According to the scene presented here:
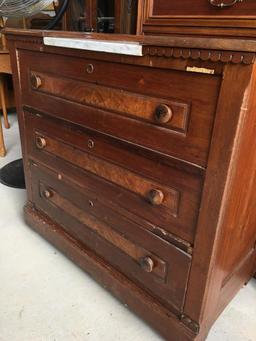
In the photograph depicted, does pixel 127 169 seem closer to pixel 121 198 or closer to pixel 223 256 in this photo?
pixel 121 198

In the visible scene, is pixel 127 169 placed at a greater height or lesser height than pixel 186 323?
greater

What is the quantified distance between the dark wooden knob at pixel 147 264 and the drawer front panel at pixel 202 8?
0.67m

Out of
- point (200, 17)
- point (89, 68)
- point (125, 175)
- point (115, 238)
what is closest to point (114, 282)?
point (115, 238)

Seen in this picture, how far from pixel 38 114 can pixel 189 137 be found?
2.06ft

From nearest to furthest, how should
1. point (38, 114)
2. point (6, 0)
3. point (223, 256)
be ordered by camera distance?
A: point (223, 256) < point (38, 114) < point (6, 0)

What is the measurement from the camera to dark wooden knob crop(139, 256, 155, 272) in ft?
2.76

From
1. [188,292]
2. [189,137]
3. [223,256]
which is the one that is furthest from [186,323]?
[189,137]

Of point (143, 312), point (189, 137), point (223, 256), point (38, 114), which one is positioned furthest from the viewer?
point (38, 114)

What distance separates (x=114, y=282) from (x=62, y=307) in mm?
199

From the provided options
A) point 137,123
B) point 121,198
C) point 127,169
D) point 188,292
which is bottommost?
point 188,292

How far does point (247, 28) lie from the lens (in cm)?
74

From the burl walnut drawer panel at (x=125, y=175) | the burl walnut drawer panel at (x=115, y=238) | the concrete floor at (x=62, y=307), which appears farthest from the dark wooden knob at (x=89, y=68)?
the concrete floor at (x=62, y=307)

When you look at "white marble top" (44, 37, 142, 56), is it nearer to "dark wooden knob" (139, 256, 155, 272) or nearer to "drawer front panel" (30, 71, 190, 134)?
"drawer front panel" (30, 71, 190, 134)

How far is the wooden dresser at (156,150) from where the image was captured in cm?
60
